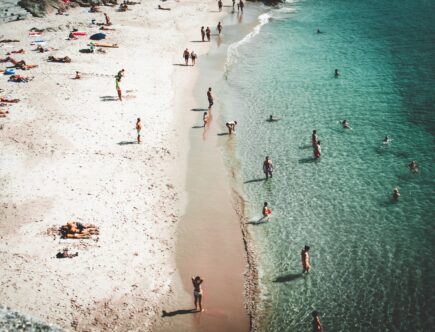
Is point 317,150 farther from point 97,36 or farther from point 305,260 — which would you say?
point 97,36

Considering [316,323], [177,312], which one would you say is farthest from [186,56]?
[316,323]

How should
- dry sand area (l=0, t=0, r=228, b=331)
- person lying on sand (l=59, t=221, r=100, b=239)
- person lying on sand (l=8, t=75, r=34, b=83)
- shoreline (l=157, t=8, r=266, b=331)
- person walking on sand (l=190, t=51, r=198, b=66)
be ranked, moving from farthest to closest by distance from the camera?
1. person walking on sand (l=190, t=51, r=198, b=66)
2. person lying on sand (l=8, t=75, r=34, b=83)
3. person lying on sand (l=59, t=221, r=100, b=239)
4. shoreline (l=157, t=8, r=266, b=331)
5. dry sand area (l=0, t=0, r=228, b=331)

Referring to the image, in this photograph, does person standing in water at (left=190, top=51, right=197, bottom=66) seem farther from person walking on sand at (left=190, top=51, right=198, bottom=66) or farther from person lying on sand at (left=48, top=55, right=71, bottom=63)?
person lying on sand at (left=48, top=55, right=71, bottom=63)

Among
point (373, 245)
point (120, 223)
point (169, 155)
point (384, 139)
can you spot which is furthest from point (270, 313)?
point (384, 139)

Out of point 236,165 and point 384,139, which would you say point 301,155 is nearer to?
point 236,165

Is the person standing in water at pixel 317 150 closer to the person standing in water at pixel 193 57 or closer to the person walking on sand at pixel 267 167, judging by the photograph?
the person walking on sand at pixel 267 167

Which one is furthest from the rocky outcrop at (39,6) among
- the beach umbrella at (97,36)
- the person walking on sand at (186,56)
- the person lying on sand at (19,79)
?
the person walking on sand at (186,56)

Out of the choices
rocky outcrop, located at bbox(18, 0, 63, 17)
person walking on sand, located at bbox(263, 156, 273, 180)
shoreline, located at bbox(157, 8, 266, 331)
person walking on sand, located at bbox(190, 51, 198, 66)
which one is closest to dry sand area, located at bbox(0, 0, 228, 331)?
shoreline, located at bbox(157, 8, 266, 331)
